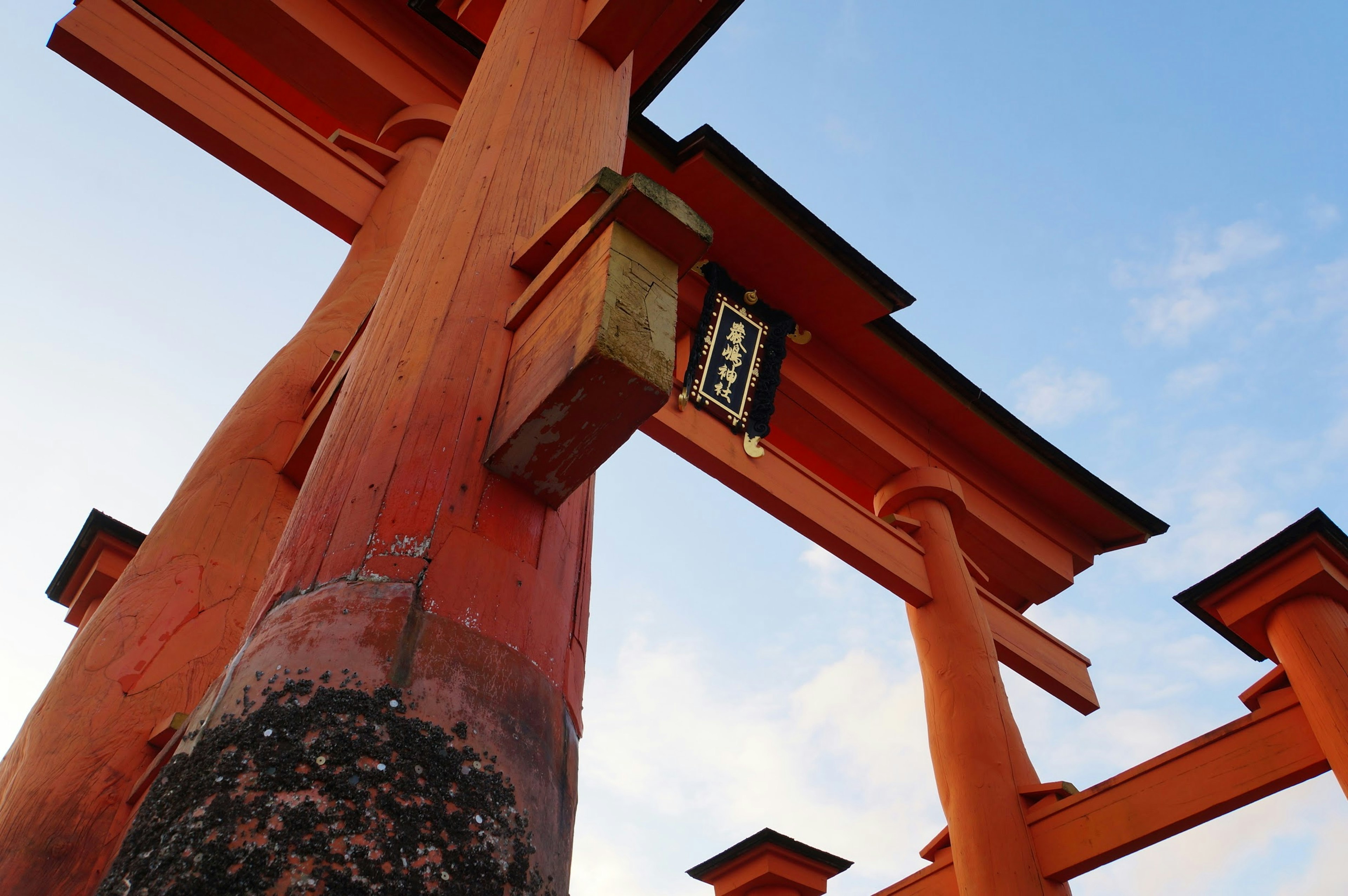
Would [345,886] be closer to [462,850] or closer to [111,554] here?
[462,850]

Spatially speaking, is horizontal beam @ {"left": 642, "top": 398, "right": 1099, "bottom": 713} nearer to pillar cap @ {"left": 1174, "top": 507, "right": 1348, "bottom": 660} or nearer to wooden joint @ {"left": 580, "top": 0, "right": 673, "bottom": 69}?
pillar cap @ {"left": 1174, "top": 507, "right": 1348, "bottom": 660}

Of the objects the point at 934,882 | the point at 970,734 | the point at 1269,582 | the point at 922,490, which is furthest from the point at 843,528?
the point at 1269,582

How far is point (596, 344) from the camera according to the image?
111 cm

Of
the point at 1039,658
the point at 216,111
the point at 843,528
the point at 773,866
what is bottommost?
the point at 773,866

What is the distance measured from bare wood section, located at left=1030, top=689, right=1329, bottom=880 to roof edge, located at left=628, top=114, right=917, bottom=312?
9.85 ft

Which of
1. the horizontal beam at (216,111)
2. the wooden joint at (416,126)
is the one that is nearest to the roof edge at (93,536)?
the horizontal beam at (216,111)

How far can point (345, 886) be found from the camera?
81 cm

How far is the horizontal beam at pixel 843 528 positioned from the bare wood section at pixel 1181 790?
63.6 inches

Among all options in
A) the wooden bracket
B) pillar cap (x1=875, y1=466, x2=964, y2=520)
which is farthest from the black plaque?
the wooden bracket

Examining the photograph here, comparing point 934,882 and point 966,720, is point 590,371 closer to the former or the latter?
point 966,720

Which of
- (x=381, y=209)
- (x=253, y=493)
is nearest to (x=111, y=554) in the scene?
(x=253, y=493)

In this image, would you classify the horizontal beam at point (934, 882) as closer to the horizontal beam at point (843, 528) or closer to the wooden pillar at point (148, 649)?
the horizontal beam at point (843, 528)

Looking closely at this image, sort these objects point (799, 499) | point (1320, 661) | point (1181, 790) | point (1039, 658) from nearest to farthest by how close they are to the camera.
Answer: point (1320, 661), point (1181, 790), point (799, 499), point (1039, 658)

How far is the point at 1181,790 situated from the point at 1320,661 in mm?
899
